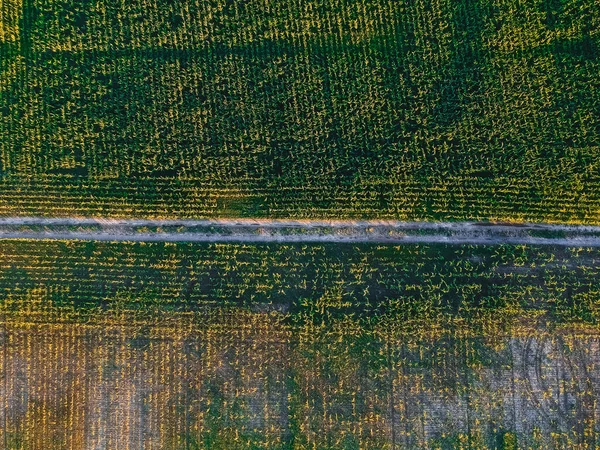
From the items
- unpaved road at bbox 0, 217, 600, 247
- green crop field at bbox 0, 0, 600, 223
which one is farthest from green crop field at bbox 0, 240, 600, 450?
green crop field at bbox 0, 0, 600, 223

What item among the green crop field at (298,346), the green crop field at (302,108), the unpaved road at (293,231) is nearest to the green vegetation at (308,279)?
the green crop field at (298,346)

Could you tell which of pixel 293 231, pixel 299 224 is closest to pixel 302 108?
pixel 299 224

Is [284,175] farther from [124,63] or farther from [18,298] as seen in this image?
[18,298]

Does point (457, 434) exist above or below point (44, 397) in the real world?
below

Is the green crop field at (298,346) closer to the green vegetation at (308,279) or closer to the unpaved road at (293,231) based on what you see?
the green vegetation at (308,279)

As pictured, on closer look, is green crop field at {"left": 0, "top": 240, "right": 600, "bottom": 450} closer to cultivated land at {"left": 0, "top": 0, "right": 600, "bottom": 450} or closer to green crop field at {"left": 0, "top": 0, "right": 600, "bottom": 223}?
cultivated land at {"left": 0, "top": 0, "right": 600, "bottom": 450}

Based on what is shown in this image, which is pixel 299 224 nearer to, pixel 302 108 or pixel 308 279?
pixel 308 279

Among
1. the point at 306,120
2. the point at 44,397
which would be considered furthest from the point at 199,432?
the point at 306,120
